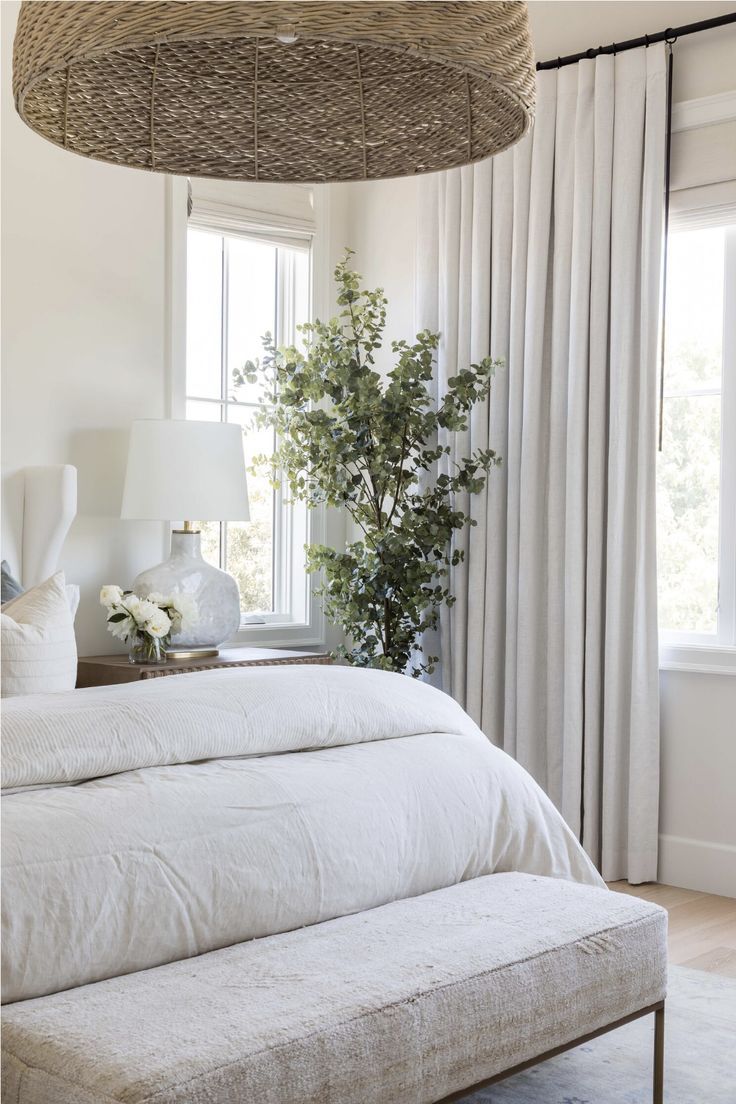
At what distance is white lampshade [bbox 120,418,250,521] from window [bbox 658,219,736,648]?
145cm

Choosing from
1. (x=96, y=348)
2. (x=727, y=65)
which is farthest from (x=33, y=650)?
(x=727, y=65)

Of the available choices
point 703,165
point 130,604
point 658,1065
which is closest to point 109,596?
point 130,604

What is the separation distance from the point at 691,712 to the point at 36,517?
7.07ft

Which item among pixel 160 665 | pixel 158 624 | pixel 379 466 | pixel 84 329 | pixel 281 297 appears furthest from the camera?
pixel 281 297

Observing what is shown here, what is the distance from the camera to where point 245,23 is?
146 cm

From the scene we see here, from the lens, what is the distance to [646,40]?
387 centimetres

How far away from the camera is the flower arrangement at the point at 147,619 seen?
3619mm

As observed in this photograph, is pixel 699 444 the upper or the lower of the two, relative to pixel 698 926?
upper

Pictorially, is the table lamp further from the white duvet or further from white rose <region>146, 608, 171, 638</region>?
the white duvet

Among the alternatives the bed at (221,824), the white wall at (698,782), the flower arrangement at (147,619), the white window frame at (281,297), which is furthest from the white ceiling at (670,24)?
the bed at (221,824)

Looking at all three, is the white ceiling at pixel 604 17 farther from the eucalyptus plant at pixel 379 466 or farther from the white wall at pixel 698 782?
the white wall at pixel 698 782

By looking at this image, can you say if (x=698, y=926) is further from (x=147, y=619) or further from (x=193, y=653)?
(x=147, y=619)

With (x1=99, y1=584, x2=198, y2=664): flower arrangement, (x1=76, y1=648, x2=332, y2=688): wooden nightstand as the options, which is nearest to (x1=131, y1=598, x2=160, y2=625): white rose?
(x1=99, y1=584, x2=198, y2=664): flower arrangement

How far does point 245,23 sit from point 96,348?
264 centimetres
